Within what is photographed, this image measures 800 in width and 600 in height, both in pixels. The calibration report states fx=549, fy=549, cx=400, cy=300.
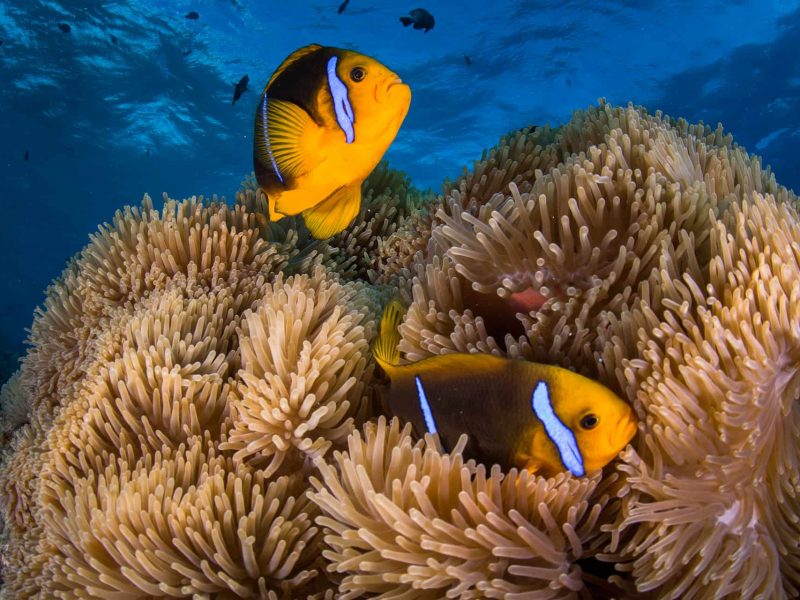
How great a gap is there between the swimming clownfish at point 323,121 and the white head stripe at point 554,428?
1.06 m

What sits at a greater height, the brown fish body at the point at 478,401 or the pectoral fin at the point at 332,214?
the pectoral fin at the point at 332,214

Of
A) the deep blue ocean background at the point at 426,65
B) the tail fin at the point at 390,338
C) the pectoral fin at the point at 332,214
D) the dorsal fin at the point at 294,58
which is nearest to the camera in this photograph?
the tail fin at the point at 390,338

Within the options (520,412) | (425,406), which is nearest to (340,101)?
(425,406)

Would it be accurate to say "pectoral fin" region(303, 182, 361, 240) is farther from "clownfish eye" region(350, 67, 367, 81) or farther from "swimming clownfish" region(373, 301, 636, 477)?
"swimming clownfish" region(373, 301, 636, 477)

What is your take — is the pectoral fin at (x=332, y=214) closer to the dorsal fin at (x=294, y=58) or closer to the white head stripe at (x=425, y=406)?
the dorsal fin at (x=294, y=58)

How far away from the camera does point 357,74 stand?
5.65 feet

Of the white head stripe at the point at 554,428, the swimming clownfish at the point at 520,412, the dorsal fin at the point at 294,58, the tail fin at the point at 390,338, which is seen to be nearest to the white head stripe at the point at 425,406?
the swimming clownfish at the point at 520,412

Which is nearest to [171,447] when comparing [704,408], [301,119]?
[301,119]

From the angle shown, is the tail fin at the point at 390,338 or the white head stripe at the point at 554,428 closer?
the white head stripe at the point at 554,428

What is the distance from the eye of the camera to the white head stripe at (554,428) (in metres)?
1.13

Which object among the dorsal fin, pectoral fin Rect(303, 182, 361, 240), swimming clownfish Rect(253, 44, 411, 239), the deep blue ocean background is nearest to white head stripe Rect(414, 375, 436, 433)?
swimming clownfish Rect(253, 44, 411, 239)

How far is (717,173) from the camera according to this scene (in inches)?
69.2

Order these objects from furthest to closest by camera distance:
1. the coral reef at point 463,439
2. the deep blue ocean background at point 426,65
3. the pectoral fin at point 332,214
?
the deep blue ocean background at point 426,65
the pectoral fin at point 332,214
the coral reef at point 463,439

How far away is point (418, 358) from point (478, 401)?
0.39 meters
